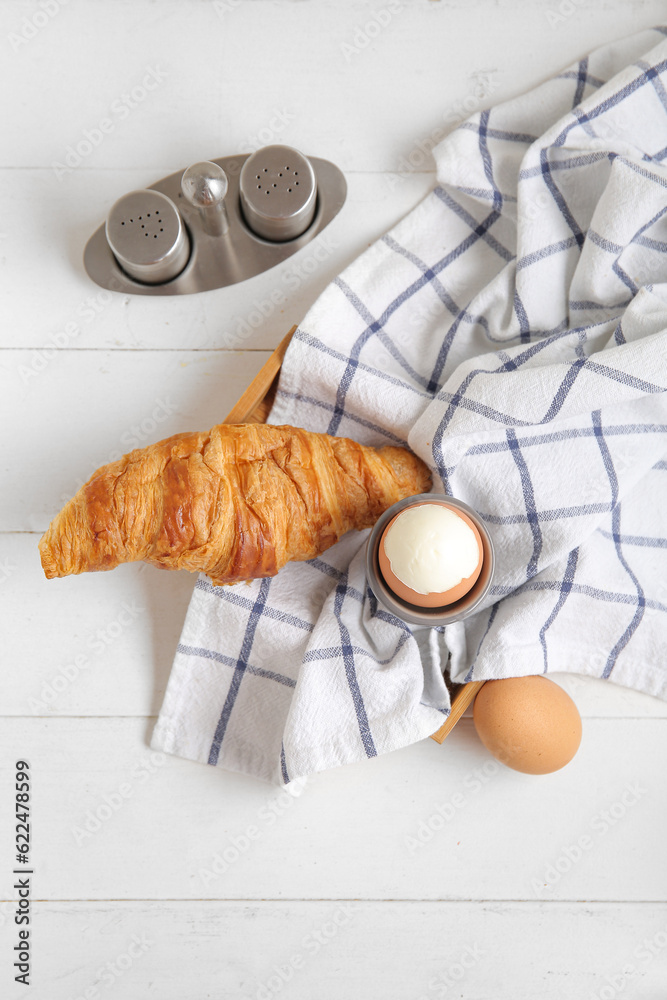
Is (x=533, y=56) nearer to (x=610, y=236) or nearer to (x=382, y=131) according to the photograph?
(x=382, y=131)

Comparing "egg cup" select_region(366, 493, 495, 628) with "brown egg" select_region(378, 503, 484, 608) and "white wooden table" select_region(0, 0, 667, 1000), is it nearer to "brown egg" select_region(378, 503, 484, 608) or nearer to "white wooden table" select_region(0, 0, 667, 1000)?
"brown egg" select_region(378, 503, 484, 608)

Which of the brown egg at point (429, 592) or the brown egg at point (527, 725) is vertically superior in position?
the brown egg at point (429, 592)

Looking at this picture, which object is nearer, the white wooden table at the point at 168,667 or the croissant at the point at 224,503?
the croissant at the point at 224,503

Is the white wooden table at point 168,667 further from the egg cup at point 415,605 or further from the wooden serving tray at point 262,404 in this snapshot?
the egg cup at point 415,605

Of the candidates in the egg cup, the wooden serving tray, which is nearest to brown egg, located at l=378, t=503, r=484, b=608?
the egg cup

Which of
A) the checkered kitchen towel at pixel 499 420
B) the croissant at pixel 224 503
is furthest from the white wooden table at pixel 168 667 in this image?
the croissant at pixel 224 503

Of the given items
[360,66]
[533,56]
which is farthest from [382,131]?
[533,56]
